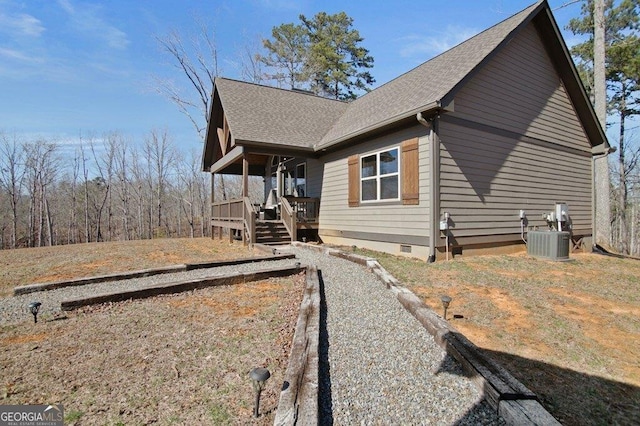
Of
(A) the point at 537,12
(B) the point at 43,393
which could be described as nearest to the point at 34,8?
(B) the point at 43,393

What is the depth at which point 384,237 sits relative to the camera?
8500 millimetres

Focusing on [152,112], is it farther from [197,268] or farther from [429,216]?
[429,216]

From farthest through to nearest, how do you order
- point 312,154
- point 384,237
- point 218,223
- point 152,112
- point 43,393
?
point 152,112, point 218,223, point 312,154, point 384,237, point 43,393

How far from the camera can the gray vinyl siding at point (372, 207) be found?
738 centimetres

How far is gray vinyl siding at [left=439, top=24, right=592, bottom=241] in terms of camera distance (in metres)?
7.68

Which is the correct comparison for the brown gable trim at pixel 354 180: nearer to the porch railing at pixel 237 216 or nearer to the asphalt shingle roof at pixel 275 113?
the asphalt shingle roof at pixel 275 113

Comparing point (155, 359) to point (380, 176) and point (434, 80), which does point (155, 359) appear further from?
point (434, 80)

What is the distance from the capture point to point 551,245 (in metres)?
8.06

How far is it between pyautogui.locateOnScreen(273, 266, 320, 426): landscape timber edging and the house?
4845mm

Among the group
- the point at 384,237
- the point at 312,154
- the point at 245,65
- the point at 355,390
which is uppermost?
the point at 245,65

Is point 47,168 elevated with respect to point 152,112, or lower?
lower

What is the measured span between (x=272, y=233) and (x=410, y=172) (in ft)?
16.7

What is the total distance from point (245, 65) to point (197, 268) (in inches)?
872

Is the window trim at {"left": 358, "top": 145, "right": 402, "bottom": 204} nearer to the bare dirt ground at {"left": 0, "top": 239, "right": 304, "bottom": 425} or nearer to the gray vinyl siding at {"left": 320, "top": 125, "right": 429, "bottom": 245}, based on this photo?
the gray vinyl siding at {"left": 320, "top": 125, "right": 429, "bottom": 245}
